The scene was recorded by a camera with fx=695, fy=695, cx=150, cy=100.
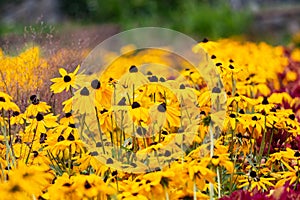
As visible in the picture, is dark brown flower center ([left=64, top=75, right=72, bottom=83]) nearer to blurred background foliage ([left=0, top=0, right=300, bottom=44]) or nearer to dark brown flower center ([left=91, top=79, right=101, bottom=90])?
dark brown flower center ([left=91, top=79, right=101, bottom=90])

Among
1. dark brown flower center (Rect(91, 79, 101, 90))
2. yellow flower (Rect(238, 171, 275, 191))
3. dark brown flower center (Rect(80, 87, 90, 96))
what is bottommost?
yellow flower (Rect(238, 171, 275, 191))

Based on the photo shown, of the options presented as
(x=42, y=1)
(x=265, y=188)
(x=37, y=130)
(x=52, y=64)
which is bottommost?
(x=265, y=188)

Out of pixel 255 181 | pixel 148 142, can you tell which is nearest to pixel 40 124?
pixel 148 142

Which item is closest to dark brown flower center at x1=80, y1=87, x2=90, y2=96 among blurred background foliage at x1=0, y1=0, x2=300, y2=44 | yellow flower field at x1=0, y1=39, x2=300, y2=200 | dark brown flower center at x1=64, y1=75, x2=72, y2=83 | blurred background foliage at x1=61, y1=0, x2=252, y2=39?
yellow flower field at x1=0, y1=39, x2=300, y2=200

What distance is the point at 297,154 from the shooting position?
2.93m

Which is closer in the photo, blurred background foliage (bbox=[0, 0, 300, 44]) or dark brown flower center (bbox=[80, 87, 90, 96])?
dark brown flower center (bbox=[80, 87, 90, 96])

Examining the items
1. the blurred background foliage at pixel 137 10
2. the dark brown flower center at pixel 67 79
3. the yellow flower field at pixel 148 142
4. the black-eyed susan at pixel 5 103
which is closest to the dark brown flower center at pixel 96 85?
the yellow flower field at pixel 148 142

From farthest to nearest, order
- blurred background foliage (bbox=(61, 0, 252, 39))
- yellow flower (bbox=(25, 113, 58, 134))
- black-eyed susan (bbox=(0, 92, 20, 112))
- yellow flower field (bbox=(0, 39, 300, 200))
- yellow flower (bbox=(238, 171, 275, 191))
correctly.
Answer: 1. blurred background foliage (bbox=(61, 0, 252, 39))
2. yellow flower (bbox=(25, 113, 58, 134))
3. yellow flower (bbox=(238, 171, 275, 191))
4. black-eyed susan (bbox=(0, 92, 20, 112))
5. yellow flower field (bbox=(0, 39, 300, 200))

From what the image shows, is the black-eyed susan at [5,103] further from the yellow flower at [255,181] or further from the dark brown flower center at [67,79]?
the yellow flower at [255,181]

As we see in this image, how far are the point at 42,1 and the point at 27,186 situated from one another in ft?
44.1

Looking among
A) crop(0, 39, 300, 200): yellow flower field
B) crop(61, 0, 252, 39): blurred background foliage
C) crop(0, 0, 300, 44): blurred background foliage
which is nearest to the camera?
crop(0, 39, 300, 200): yellow flower field

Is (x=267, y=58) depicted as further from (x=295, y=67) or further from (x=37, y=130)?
(x=37, y=130)

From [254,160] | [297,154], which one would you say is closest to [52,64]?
[254,160]

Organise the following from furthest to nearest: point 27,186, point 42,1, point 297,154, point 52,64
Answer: point 42,1 < point 52,64 < point 297,154 < point 27,186
